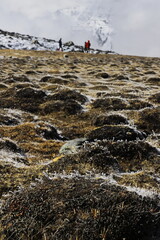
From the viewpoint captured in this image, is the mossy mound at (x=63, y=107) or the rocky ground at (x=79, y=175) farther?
the mossy mound at (x=63, y=107)

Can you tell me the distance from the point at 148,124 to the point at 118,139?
374cm

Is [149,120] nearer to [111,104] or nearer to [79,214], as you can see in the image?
[111,104]

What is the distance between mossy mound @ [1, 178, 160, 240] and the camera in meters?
4.76

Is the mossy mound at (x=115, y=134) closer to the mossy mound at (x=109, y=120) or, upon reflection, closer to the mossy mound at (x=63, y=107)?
the mossy mound at (x=109, y=120)

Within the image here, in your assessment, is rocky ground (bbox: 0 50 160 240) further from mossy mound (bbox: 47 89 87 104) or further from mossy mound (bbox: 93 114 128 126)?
mossy mound (bbox: 47 89 87 104)

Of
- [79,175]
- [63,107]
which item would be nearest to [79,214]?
[79,175]

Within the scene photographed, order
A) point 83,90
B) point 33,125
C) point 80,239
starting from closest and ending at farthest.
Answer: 1. point 80,239
2. point 33,125
3. point 83,90

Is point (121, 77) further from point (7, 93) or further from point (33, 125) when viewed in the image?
point (33, 125)

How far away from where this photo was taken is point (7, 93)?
20312mm

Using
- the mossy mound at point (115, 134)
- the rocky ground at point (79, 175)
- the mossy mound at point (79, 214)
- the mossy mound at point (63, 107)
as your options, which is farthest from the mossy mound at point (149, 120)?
the mossy mound at point (79, 214)

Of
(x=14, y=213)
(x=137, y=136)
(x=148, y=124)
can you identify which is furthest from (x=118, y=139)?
(x=14, y=213)

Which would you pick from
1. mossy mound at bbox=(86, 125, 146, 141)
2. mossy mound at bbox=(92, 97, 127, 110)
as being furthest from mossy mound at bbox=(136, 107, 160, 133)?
mossy mound at bbox=(86, 125, 146, 141)

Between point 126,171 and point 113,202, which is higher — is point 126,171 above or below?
below

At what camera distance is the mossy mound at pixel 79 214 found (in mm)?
4762
